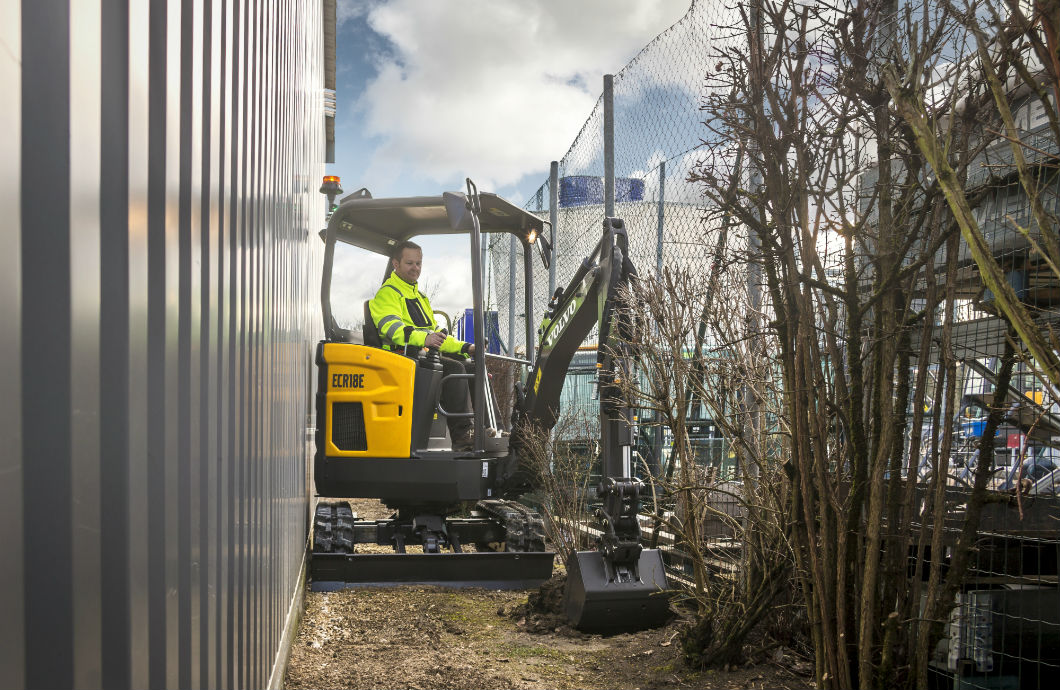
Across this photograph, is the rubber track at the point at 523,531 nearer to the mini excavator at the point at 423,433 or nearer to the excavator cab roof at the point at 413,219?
the mini excavator at the point at 423,433

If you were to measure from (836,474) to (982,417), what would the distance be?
0.59 meters

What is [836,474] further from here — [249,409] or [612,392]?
[612,392]

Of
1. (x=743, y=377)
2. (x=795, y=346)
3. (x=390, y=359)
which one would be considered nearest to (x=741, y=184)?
(x=795, y=346)

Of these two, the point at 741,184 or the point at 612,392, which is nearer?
the point at 741,184

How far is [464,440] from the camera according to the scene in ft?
25.5

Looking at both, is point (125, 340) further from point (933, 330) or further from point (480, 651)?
point (480, 651)

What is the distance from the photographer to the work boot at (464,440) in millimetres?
7727

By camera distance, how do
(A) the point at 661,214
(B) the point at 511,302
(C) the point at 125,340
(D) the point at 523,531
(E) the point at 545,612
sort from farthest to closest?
(B) the point at 511,302
(D) the point at 523,531
(A) the point at 661,214
(E) the point at 545,612
(C) the point at 125,340

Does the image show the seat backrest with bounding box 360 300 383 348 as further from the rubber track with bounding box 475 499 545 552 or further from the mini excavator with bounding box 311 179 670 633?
the rubber track with bounding box 475 499 545 552

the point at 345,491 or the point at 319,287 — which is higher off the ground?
the point at 319,287

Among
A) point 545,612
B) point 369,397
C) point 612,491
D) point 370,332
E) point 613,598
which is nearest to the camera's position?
point 613,598

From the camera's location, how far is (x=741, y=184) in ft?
11.7

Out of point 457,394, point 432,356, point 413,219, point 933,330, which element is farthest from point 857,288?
point 413,219

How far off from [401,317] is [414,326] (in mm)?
131
